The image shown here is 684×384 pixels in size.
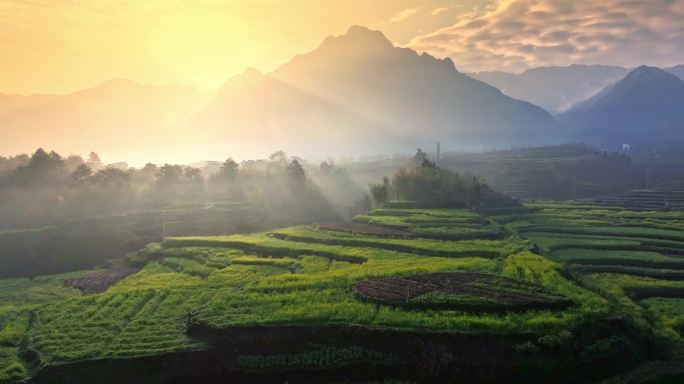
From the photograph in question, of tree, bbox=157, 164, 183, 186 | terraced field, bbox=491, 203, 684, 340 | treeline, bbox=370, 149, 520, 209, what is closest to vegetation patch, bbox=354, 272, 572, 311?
terraced field, bbox=491, 203, 684, 340

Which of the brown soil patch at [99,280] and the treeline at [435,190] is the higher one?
the treeline at [435,190]

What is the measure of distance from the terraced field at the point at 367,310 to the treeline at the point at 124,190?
154ft

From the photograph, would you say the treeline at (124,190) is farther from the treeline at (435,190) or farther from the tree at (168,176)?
the treeline at (435,190)

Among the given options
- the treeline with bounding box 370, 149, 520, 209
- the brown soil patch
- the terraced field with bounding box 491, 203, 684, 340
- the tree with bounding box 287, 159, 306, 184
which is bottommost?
the brown soil patch

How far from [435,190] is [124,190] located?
64729 mm

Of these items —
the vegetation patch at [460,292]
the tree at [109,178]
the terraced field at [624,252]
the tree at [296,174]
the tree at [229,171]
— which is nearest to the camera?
the vegetation patch at [460,292]

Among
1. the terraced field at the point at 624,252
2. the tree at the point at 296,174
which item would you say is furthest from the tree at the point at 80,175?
the terraced field at the point at 624,252

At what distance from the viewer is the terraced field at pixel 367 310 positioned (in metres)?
26.9

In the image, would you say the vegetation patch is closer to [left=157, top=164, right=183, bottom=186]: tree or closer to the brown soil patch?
the brown soil patch

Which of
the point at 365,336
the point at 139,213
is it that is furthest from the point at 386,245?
the point at 139,213

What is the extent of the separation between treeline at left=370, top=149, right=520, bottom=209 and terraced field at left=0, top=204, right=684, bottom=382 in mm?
37794

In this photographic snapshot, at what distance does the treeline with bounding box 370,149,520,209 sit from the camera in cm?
9031

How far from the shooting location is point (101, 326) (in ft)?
104

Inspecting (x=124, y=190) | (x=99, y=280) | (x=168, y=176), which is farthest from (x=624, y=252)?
(x=168, y=176)
